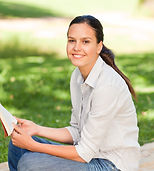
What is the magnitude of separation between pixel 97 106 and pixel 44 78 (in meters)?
4.04

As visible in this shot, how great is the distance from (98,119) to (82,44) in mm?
459

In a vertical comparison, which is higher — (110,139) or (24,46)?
(110,139)

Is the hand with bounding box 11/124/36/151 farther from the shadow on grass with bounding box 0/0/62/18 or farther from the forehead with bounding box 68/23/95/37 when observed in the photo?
the shadow on grass with bounding box 0/0/62/18

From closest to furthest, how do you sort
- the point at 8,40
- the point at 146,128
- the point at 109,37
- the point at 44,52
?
the point at 146,128 < the point at 44,52 < the point at 8,40 < the point at 109,37

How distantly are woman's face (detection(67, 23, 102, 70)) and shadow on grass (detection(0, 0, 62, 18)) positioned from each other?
16843 millimetres

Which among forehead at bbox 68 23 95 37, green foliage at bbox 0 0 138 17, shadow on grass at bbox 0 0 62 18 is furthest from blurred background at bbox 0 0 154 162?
green foliage at bbox 0 0 138 17

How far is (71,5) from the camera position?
26266 mm

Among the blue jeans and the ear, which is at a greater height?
the ear

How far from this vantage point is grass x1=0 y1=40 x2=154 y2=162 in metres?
4.77

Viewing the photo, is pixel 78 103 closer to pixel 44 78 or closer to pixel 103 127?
pixel 103 127

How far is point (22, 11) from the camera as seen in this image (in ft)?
69.6

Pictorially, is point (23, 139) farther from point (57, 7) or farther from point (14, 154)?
point (57, 7)

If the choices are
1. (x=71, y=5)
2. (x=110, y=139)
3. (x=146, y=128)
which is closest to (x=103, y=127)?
(x=110, y=139)

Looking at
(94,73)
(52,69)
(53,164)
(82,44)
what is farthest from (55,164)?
(52,69)
